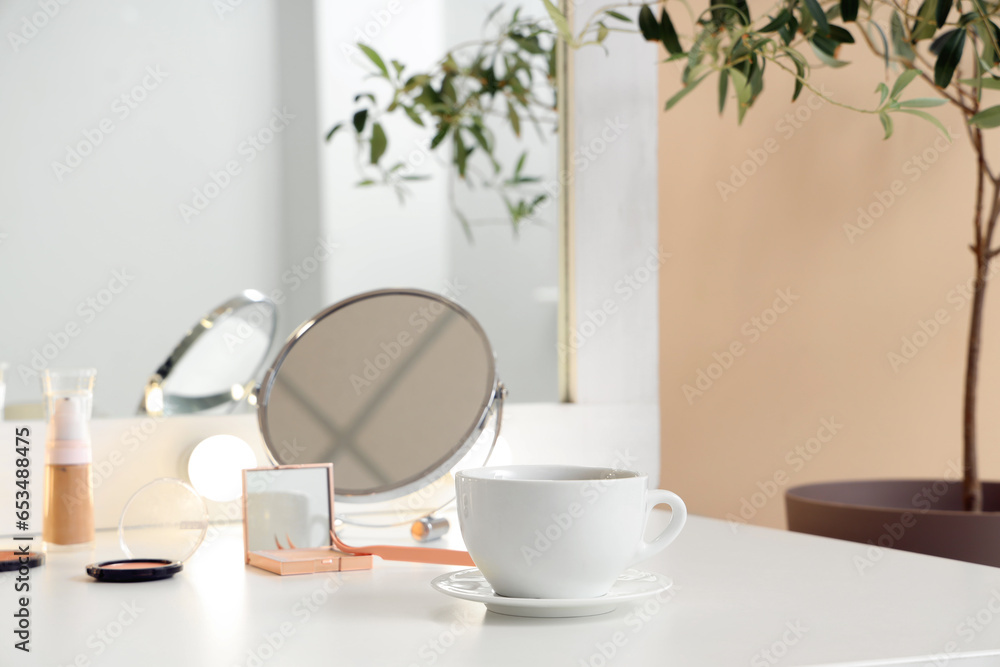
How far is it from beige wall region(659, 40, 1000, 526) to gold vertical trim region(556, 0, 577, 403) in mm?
453

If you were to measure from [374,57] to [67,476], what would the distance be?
1.85 feet

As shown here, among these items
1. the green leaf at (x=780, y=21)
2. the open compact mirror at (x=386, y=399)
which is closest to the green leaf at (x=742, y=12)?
the green leaf at (x=780, y=21)

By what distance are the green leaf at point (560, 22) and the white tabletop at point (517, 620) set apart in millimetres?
573

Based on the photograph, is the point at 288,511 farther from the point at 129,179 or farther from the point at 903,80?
the point at 903,80

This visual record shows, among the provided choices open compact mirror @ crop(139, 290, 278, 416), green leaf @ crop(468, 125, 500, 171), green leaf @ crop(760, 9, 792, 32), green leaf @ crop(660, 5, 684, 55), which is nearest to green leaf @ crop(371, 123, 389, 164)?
green leaf @ crop(468, 125, 500, 171)

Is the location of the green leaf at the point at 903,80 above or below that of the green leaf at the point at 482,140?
above

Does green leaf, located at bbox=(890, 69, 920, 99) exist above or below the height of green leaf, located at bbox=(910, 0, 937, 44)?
below

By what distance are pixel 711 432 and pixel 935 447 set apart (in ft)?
1.28

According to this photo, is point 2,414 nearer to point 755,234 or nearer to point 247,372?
point 247,372

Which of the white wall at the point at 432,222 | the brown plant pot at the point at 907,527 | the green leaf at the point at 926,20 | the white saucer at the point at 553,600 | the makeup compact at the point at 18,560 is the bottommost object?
the brown plant pot at the point at 907,527

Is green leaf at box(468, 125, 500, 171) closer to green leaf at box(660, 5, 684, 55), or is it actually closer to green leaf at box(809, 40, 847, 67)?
green leaf at box(660, 5, 684, 55)

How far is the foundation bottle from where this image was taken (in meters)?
0.77

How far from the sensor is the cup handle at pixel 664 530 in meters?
0.56

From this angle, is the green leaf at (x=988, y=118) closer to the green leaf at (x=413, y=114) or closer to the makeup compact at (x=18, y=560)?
the green leaf at (x=413, y=114)
